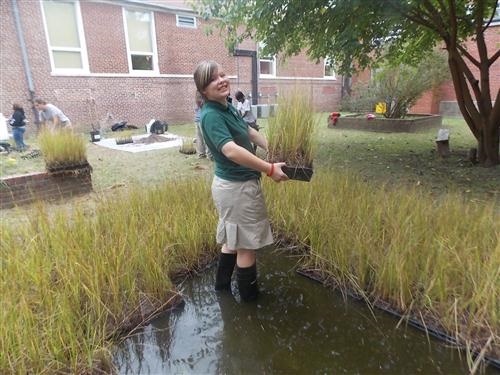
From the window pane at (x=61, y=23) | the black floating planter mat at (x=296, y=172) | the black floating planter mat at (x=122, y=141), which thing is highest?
the window pane at (x=61, y=23)

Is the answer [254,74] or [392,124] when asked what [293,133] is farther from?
[254,74]

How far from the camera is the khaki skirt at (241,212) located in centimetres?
200

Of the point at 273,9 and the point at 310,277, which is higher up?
the point at 273,9

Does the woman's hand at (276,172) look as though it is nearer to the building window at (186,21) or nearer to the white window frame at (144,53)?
the white window frame at (144,53)

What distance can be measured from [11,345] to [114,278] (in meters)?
0.59

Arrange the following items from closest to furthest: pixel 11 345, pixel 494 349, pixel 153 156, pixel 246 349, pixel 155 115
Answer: pixel 11 345 → pixel 494 349 → pixel 246 349 → pixel 153 156 → pixel 155 115

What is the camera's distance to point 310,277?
262 cm

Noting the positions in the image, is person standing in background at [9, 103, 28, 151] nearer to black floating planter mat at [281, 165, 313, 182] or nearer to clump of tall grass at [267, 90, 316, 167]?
clump of tall grass at [267, 90, 316, 167]

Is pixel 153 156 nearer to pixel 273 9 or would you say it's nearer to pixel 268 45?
pixel 268 45

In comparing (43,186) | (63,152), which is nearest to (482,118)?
(63,152)

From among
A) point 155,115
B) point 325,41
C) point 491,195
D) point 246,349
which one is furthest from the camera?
point 155,115

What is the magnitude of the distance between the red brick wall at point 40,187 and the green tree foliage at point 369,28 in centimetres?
356

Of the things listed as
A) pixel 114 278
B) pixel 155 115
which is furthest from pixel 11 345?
pixel 155 115

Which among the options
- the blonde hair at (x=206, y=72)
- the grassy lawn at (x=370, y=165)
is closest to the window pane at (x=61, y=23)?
the grassy lawn at (x=370, y=165)
